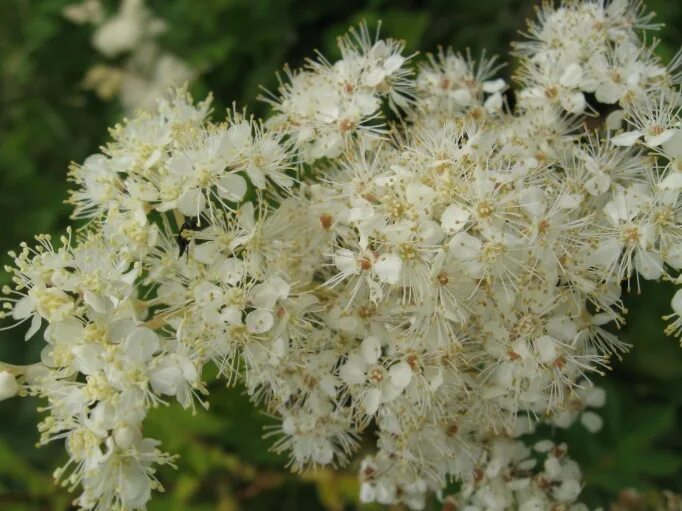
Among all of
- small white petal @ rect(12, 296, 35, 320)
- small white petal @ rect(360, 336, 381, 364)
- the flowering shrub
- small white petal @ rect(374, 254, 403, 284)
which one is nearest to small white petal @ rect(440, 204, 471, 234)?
small white petal @ rect(374, 254, 403, 284)

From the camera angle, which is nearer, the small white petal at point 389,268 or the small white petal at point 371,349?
the small white petal at point 389,268

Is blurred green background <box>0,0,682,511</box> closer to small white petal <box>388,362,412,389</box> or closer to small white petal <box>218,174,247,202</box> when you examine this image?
small white petal <box>388,362,412,389</box>

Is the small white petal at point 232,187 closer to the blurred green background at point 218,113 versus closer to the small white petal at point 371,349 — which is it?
the small white petal at point 371,349

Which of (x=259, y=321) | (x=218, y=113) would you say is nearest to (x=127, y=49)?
(x=218, y=113)

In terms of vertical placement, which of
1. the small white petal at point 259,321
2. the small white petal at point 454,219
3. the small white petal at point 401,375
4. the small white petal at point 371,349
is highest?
the small white petal at point 454,219

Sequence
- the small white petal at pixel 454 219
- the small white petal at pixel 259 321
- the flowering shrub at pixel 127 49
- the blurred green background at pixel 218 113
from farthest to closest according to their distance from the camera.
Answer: the flowering shrub at pixel 127 49
the blurred green background at pixel 218 113
the small white petal at pixel 259 321
the small white petal at pixel 454 219

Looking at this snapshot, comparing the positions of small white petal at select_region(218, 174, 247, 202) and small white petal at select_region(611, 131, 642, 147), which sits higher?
small white petal at select_region(218, 174, 247, 202)

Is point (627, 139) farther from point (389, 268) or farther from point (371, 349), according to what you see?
point (371, 349)

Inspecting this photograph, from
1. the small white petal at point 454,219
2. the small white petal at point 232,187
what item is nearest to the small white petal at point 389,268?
the small white petal at point 454,219

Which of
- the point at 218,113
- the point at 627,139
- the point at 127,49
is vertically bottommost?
the point at 627,139

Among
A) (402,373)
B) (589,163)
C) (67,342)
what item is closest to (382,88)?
(589,163)
